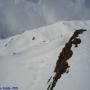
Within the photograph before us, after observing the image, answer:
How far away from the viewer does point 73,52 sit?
56062mm

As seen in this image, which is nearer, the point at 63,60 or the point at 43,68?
the point at 63,60

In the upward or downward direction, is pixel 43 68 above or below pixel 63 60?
below

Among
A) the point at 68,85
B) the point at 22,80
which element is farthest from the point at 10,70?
the point at 68,85

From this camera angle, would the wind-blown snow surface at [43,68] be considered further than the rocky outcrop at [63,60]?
No

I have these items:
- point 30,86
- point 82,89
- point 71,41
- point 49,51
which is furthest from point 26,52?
point 82,89

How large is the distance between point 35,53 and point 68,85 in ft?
81.0

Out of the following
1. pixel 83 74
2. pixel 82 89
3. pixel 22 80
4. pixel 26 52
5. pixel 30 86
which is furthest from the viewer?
pixel 26 52

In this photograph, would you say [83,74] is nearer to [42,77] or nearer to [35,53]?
[42,77]

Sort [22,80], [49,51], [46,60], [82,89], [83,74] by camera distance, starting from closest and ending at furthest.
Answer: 1. [82,89]
2. [83,74]
3. [22,80]
4. [46,60]
5. [49,51]

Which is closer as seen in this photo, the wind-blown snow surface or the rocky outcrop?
the wind-blown snow surface

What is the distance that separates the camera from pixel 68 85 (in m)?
45.3

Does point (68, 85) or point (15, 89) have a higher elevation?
point (68, 85)

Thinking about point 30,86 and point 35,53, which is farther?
point 35,53

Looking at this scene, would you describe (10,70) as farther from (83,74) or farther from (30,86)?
(83,74)
